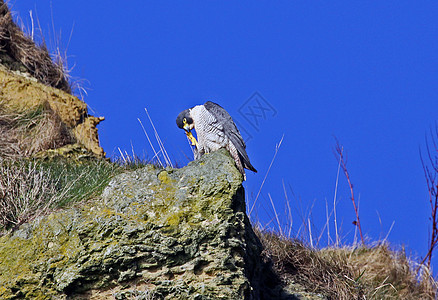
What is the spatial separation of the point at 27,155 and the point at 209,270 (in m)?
3.98

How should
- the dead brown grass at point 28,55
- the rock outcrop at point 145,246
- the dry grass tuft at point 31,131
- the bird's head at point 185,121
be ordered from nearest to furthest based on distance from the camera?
the rock outcrop at point 145,246
the bird's head at point 185,121
the dry grass tuft at point 31,131
the dead brown grass at point 28,55

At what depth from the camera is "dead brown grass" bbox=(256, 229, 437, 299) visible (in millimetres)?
5633

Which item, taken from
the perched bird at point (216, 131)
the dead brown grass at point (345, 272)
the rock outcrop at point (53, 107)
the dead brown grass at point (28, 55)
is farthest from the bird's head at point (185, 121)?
the dead brown grass at point (28, 55)

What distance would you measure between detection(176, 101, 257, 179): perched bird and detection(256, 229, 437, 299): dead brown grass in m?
0.88

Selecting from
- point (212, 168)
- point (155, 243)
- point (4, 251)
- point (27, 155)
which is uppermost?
point (27, 155)

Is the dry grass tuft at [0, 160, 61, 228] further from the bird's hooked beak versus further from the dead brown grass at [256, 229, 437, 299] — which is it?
the dead brown grass at [256, 229, 437, 299]

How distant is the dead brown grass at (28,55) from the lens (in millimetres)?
9078

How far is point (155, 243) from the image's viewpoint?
13.8 feet

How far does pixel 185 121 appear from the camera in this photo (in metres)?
6.47

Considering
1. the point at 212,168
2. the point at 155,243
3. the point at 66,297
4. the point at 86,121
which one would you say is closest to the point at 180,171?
the point at 212,168

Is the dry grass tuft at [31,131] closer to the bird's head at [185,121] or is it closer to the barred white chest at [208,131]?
the bird's head at [185,121]

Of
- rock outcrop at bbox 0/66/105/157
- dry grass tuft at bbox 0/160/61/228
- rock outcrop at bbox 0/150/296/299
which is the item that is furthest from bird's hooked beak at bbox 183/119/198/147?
rock outcrop at bbox 0/66/105/157

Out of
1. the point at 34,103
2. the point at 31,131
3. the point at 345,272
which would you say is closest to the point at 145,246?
the point at 345,272

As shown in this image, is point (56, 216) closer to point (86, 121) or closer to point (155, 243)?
point (155, 243)
